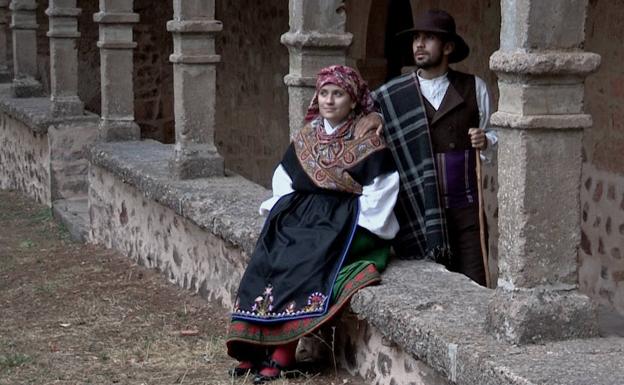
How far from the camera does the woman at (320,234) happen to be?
4.50 meters

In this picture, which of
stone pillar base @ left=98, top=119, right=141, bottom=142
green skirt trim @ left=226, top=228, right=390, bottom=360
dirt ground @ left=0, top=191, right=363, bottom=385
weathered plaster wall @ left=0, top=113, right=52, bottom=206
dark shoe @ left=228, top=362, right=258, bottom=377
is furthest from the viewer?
weathered plaster wall @ left=0, top=113, right=52, bottom=206

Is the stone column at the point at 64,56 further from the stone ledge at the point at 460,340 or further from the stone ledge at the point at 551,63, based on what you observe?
the stone ledge at the point at 551,63

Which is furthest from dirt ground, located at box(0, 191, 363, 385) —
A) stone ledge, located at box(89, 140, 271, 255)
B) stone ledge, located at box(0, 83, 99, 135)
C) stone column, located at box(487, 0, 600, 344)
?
stone ledge, located at box(0, 83, 99, 135)

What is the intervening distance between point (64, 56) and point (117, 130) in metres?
1.68

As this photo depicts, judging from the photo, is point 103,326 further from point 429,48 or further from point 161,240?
point 429,48

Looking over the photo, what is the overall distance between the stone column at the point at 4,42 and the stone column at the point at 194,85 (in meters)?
6.52

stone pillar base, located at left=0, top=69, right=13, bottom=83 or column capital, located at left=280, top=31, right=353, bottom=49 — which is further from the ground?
column capital, located at left=280, top=31, right=353, bottom=49

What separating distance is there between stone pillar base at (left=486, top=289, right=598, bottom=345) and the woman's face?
130cm

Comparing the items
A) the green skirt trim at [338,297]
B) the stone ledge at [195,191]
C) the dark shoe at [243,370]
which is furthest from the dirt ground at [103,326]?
the stone ledge at [195,191]

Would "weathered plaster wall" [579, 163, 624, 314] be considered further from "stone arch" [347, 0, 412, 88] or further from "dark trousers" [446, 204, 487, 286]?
"stone arch" [347, 0, 412, 88]

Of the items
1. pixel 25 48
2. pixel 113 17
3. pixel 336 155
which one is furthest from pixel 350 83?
pixel 25 48

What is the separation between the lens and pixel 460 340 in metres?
3.68

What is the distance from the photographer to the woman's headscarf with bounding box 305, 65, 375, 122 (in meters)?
4.65

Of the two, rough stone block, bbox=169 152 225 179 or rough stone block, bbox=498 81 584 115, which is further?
rough stone block, bbox=169 152 225 179
